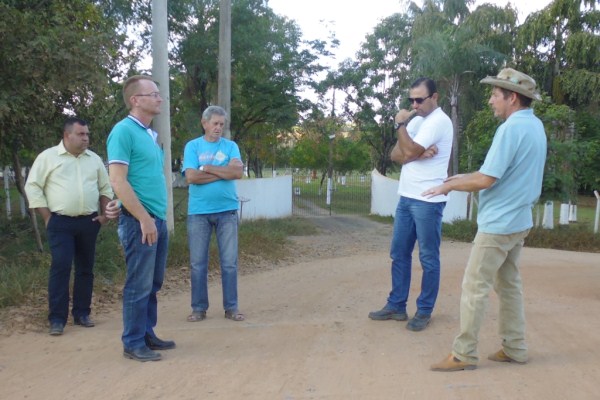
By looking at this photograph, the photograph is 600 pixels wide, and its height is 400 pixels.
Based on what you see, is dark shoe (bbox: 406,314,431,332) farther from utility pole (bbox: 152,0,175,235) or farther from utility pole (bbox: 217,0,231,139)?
utility pole (bbox: 217,0,231,139)

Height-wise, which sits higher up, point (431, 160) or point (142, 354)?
point (431, 160)

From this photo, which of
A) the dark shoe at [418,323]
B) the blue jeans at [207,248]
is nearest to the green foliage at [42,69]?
the blue jeans at [207,248]

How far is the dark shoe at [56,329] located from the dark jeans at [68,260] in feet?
0.11

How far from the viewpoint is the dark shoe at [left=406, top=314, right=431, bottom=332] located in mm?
4539

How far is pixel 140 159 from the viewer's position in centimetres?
382

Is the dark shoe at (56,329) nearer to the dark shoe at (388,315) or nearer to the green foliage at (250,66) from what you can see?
the dark shoe at (388,315)

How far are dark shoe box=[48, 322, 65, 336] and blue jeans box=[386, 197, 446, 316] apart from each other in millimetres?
2686

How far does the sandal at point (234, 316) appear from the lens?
5.02 m

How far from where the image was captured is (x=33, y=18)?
6891 mm

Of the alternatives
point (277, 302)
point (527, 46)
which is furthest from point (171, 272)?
point (527, 46)

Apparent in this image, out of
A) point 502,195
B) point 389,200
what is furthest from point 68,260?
point 389,200

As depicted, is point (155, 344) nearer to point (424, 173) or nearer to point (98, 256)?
point (424, 173)

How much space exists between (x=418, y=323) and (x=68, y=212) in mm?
2968

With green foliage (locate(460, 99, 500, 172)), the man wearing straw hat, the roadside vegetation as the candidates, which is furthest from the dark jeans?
green foliage (locate(460, 99, 500, 172))
